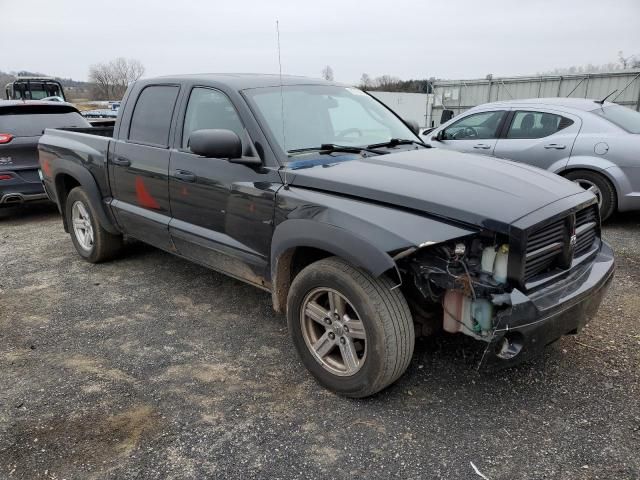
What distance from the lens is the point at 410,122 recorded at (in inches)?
175

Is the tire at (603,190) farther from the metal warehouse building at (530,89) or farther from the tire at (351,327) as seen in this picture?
the metal warehouse building at (530,89)

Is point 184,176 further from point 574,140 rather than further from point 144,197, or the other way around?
point 574,140

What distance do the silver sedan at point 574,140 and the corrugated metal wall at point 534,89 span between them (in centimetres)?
952

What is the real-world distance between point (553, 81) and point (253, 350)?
49.4 feet

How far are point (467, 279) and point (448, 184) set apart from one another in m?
0.61

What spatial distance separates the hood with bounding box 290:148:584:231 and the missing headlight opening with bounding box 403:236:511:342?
14 cm

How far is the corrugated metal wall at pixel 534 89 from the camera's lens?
48.4ft

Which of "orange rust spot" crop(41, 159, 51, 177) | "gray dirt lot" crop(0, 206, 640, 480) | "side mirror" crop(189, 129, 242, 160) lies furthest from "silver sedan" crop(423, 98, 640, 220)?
"orange rust spot" crop(41, 159, 51, 177)

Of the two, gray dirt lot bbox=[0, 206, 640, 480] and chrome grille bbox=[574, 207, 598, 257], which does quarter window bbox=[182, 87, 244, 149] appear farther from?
chrome grille bbox=[574, 207, 598, 257]

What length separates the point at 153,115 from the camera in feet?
13.7

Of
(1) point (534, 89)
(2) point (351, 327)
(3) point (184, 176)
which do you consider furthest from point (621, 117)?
(1) point (534, 89)

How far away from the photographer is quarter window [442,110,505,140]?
702 centimetres

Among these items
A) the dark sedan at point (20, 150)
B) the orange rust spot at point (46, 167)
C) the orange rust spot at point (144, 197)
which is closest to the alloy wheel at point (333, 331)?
the orange rust spot at point (144, 197)

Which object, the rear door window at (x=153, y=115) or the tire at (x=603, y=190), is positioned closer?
the rear door window at (x=153, y=115)
